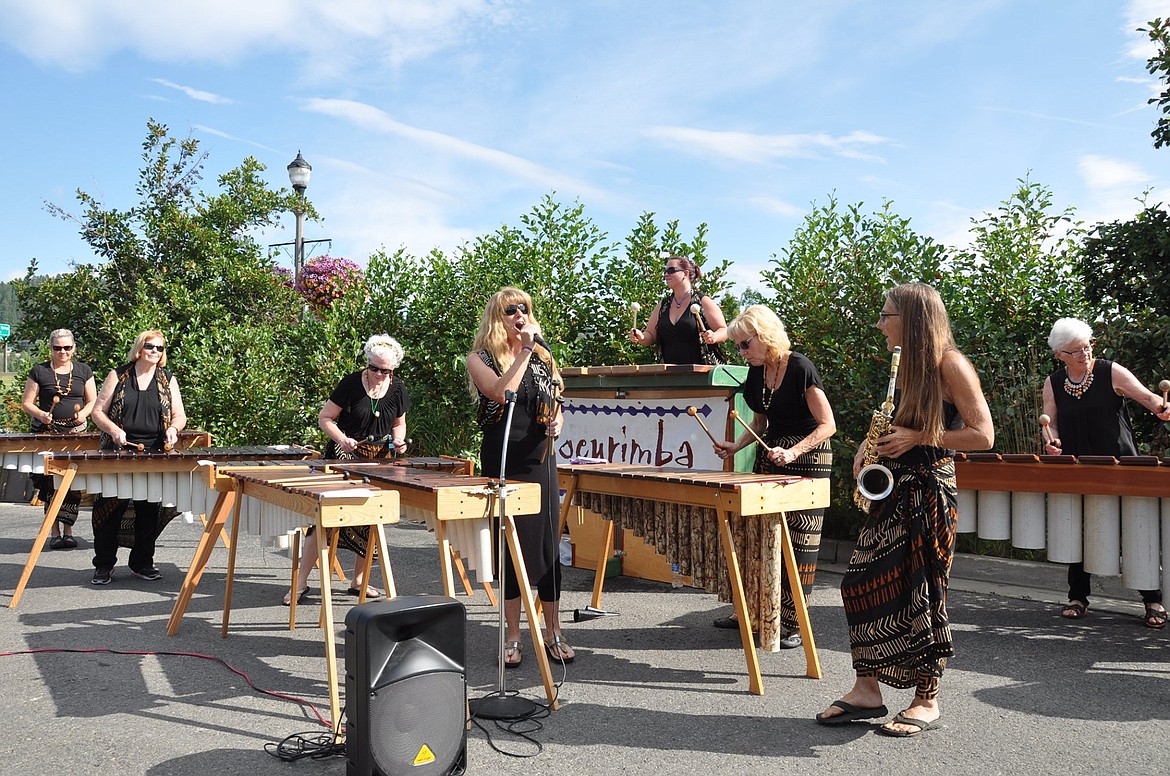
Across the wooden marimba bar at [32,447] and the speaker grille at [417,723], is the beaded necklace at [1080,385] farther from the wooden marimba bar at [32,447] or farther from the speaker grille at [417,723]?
the wooden marimba bar at [32,447]

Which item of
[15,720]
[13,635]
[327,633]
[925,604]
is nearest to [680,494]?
[925,604]

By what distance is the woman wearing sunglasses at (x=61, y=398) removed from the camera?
8.76m

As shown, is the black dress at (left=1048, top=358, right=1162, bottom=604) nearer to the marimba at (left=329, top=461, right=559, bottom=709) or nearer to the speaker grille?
the marimba at (left=329, top=461, right=559, bottom=709)

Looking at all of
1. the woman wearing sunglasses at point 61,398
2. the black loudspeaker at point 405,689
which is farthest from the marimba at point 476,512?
the woman wearing sunglasses at point 61,398

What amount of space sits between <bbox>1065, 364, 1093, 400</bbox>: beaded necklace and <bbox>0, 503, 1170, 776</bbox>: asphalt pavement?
144cm

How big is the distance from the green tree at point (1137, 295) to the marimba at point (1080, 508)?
199 cm

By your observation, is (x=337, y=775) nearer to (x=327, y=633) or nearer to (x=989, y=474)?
(x=327, y=633)

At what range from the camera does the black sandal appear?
5.75 m

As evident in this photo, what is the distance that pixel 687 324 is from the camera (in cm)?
721

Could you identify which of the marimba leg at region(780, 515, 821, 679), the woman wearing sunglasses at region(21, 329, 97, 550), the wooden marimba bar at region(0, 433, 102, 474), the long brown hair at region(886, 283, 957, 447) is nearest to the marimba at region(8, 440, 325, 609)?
the wooden marimba bar at region(0, 433, 102, 474)

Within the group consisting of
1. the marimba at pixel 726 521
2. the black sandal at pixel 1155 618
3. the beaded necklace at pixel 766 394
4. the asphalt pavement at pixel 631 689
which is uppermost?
the beaded necklace at pixel 766 394

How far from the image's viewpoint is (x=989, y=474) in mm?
5426

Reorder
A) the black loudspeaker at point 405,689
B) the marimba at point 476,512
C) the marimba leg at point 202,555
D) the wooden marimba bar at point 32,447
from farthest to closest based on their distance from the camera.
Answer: the wooden marimba bar at point 32,447, the marimba leg at point 202,555, the marimba at point 476,512, the black loudspeaker at point 405,689

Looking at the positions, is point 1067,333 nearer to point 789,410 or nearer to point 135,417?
point 789,410
